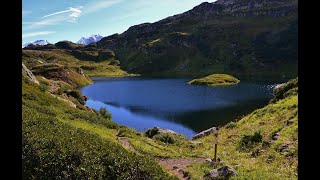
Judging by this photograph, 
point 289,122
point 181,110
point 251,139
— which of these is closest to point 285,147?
point 251,139

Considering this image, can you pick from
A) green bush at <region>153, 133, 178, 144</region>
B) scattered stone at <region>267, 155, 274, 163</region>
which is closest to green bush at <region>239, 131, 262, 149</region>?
scattered stone at <region>267, 155, 274, 163</region>

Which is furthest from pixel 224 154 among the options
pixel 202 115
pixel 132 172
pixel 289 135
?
pixel 202 115

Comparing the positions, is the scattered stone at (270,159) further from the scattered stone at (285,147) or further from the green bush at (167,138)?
the green bush at (167,138)

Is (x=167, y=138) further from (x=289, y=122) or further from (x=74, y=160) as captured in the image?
(x=74, y=160)

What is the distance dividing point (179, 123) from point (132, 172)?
6228cm

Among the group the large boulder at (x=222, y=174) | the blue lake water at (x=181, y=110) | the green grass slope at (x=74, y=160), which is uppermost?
the green grass slope at (x=74, y=160)

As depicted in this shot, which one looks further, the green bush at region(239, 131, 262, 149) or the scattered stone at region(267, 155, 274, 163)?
the green bush at region(239, 131, 262, 149)

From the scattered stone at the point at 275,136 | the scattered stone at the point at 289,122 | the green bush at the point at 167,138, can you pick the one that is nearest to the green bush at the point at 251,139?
the scattered stone at the point at 275,136

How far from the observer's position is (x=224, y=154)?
40.1 m

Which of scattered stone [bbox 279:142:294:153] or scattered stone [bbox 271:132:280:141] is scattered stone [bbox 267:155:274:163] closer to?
scattered stone [bbox 279:142:294:153]
